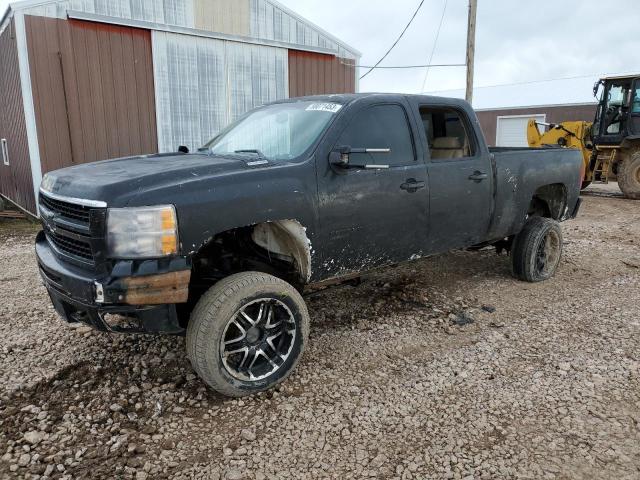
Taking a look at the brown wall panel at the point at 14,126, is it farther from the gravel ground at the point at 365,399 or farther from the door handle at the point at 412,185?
the door handle at the point at 412,185

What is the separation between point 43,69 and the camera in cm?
827

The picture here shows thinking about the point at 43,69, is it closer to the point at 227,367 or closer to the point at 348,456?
the point at 227,367

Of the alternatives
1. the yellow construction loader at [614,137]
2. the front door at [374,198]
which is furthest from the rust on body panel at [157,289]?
the yellow construction loader at [614,137]

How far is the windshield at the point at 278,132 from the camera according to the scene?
3.68 meters

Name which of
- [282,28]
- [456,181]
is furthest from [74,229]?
[282,28]

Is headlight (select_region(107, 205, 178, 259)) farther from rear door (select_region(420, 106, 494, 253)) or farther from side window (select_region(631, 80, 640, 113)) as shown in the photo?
side window (select_region(631, 80, 640, 113))

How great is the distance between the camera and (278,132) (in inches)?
155

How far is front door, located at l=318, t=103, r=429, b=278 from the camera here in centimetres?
360

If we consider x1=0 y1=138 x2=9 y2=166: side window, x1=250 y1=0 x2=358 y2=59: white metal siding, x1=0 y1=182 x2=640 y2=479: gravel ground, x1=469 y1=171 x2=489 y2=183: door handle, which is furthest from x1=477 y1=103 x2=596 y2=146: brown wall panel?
x1=0 y1=182 x2=640 y2=479: gravel ground

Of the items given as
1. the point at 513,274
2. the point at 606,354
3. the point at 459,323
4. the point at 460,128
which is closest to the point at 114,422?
the point at 459,323

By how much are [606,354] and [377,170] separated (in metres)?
2.19

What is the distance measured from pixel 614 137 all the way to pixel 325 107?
1195cm

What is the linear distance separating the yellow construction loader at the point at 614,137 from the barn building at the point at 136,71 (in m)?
7.13

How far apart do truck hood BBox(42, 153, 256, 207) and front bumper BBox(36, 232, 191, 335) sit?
41 centimetres
